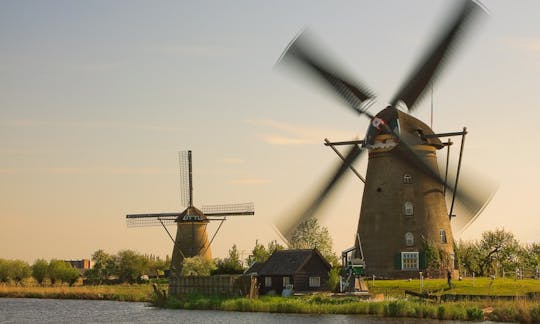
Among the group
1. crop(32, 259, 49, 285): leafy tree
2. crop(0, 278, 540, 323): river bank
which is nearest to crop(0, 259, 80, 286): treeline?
crop(32, 259, 49, 285): leafy tree

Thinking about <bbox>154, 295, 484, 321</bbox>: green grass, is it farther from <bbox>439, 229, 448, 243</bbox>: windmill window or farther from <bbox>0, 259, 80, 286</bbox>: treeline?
<bbox>0, 259, 80, 286</bbox>: treeline

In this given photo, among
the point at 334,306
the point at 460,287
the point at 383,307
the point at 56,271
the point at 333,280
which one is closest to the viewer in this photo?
the point at 383,307

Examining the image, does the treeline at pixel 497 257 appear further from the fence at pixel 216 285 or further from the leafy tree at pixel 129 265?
the leafy tree at pixel 129 265

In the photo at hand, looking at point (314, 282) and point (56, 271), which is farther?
point (56, 271)

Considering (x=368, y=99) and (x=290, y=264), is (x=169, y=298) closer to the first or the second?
(x=290, y=264)

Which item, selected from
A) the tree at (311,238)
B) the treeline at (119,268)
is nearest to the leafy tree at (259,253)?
the tree at (311,238)

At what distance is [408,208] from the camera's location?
4772 centimetres

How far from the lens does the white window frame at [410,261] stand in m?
47.2

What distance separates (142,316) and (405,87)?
18798 mm

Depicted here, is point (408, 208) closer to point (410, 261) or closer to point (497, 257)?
point (410, 261)

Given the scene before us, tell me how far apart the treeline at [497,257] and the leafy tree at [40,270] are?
163 ft

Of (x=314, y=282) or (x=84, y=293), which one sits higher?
(x=314, y=282)

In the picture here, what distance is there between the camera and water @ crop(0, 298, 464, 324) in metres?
36.3

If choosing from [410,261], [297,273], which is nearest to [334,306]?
[297,273]
